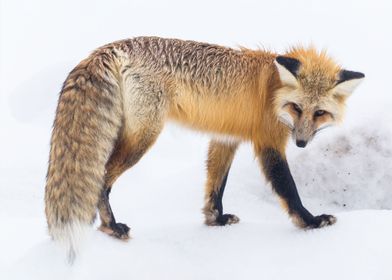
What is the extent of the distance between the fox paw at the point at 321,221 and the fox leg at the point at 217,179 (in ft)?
1.86

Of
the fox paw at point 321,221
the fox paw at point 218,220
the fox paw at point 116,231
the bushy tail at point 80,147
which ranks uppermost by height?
the bushy tail at point 80,147

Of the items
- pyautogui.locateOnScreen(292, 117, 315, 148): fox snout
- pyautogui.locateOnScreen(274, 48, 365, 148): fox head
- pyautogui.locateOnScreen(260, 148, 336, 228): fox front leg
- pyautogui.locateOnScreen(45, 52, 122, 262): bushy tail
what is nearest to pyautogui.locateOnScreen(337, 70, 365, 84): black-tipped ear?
pyautogui.locateOnScreen(274, 48, 365, 148): fox head

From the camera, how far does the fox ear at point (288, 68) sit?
3344 millimetres

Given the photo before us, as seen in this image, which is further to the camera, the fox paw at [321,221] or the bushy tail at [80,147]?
the fox paw at [321,221]

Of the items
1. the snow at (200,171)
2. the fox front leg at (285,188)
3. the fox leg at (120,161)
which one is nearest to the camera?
the snow at (200,171)

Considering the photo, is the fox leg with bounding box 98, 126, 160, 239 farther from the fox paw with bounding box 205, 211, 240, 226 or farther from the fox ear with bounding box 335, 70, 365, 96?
the fox ear with bounding box 335, 70, 365, 96

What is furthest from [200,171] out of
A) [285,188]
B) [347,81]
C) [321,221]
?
[347,81]

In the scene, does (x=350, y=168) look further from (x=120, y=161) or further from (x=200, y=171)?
(x=120, y=161)

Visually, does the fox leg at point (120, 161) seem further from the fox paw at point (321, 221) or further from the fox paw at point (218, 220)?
the fox paw at point (321, 221)

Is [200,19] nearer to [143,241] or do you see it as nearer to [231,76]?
[231,76]

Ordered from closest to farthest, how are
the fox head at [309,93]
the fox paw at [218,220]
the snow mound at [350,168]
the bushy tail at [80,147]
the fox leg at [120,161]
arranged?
the bushy tail at [80,147] < the fox leg at [120,161] < the fox head at [309,93] < the fox paw at [218,220] < the snow mound at [350,168]

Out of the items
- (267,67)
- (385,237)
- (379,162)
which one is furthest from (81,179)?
(379,162)

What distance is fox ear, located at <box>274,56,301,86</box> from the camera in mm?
3344

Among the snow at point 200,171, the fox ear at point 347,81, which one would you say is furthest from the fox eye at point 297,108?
the snow at point 200,171
